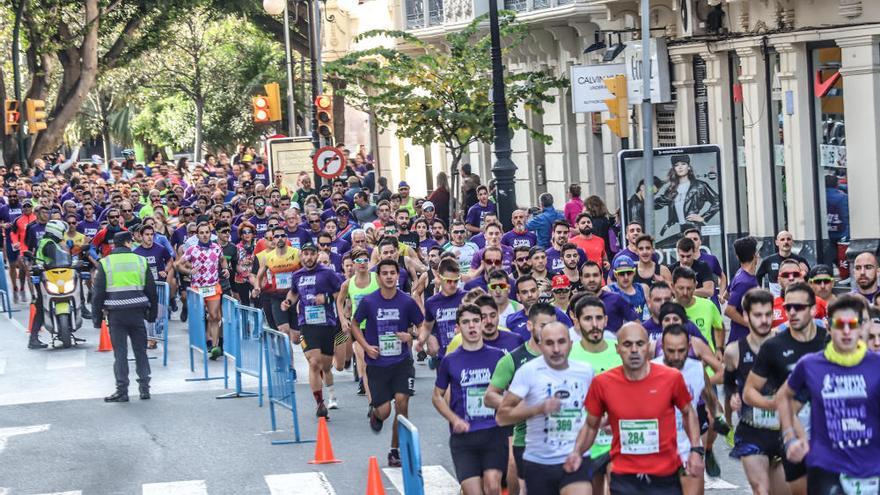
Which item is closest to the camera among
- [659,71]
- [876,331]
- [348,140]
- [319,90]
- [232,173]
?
[876,331]

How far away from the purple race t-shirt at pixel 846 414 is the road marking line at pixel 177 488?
6139 mm

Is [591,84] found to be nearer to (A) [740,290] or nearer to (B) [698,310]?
(A) [740,290]

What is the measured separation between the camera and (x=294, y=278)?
59.5ft

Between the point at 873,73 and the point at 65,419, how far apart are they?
11045mm

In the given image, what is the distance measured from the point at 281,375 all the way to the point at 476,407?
→ 5339mm

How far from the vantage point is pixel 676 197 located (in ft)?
71.6

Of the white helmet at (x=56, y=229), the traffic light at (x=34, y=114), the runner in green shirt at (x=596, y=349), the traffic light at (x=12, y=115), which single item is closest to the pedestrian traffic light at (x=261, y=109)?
the traffic light at (x=34, y=114)

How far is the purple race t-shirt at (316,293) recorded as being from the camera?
17.6 m

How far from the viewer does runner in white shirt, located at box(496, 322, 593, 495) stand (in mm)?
10172

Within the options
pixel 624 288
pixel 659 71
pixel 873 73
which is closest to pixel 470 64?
pixel 659 71

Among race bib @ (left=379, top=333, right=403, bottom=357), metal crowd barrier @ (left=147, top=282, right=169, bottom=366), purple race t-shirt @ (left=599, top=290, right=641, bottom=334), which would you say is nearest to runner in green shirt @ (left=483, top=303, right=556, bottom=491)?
purple race t-shirt @ (left=599, top=290, right=641, bottom=334)

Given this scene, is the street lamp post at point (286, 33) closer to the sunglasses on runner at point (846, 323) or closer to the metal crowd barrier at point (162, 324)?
the metal crowd barrier at point (162, 324)

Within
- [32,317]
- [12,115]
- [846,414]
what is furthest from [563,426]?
[12,115]

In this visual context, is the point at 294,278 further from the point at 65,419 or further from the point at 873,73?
the point at 873,73
